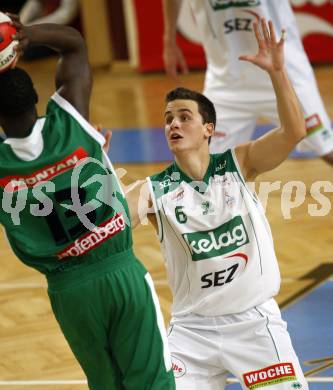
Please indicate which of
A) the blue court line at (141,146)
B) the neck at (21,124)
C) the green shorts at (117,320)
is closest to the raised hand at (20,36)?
the neck at (21,124)

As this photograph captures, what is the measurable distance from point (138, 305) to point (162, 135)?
7.25 metres

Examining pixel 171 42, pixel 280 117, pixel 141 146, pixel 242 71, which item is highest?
pixel 280 117

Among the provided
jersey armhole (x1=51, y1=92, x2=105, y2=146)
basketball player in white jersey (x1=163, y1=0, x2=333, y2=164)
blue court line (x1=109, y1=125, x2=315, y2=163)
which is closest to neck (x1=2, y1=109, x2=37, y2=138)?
jersey armhole (x1=51, y1=92, x2=105, y2=146)

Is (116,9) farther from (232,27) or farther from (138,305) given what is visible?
(138,305)

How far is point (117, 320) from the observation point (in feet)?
13.5

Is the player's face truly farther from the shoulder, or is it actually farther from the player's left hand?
the player's left hand

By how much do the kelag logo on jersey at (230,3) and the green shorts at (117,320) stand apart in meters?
3.84

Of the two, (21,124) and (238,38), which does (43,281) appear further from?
(21,124)

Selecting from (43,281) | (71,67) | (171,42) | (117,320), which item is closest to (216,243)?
(117,320)

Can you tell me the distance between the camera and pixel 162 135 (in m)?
11.3

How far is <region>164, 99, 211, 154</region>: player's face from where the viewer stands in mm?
→ 4973

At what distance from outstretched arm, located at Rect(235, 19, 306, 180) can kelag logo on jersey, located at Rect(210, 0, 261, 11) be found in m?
2.65

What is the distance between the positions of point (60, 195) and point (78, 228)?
15cm

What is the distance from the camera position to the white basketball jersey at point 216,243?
488 centimetres
